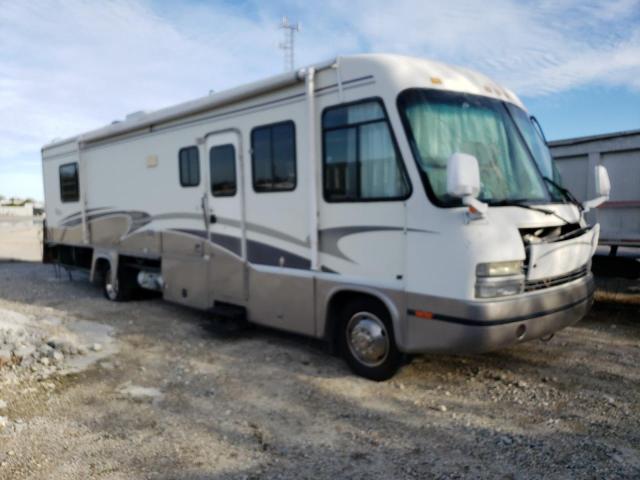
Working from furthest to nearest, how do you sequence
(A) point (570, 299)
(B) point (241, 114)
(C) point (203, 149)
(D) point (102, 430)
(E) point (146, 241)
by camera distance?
(E) point (146, 241), (C) point (203, 149), (B) point (241, 114), (A) point (570, 299), (D) point (102, 430)

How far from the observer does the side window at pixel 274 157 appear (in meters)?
5.53

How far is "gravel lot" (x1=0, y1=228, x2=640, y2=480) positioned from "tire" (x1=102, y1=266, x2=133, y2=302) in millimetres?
2513

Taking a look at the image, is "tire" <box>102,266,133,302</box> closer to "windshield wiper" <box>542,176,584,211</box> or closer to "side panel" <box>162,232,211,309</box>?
"side panel" <box>162,232,211,309</box>

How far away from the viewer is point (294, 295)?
555 centimetres

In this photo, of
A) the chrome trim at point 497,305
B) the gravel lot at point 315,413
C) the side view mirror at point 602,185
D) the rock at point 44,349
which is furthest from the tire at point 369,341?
the rock at point 44,349

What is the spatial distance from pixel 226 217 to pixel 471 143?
3.11 metres

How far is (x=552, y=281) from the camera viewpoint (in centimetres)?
468

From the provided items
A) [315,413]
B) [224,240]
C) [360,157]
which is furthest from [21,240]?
[315,413]

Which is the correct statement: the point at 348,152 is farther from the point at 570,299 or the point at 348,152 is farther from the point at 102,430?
the point at 102,430

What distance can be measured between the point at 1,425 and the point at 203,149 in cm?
379

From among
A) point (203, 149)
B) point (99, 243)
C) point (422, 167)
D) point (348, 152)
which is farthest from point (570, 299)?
point (99, 243)

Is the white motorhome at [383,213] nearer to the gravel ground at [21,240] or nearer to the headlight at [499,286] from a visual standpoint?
the headlight at [499,286]

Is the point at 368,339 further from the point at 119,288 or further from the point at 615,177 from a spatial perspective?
the point at 119,288

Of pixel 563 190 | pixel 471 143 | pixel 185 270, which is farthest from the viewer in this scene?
pixel 185 270
